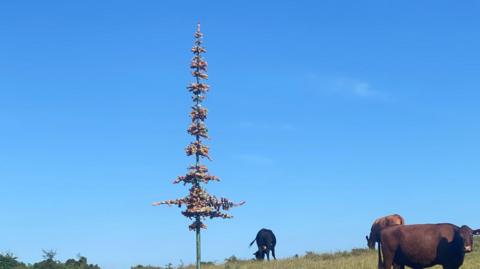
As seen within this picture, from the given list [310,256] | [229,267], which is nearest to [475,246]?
[310,256]

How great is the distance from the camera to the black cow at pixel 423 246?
80.0 ft

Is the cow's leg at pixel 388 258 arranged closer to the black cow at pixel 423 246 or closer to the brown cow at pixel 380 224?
the black cow at pixel 423 246

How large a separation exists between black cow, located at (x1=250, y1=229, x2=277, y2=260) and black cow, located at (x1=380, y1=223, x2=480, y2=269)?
22.0 meters

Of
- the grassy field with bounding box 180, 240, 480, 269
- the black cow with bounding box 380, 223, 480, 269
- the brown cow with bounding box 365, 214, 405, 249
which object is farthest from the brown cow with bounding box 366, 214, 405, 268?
the black cow with bounding box 380, 223, 480, 269

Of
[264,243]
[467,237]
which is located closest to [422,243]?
[467,237]

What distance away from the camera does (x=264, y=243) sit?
155 feet

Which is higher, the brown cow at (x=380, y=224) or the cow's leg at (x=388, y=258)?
the brown cow at (x=380, y=224)

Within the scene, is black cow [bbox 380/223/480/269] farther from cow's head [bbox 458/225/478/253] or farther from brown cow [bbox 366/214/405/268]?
brown cow [bbox 366/214/405/268]

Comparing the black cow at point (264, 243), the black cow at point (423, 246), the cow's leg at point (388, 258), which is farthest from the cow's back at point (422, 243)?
the black cow at point (264, 243)

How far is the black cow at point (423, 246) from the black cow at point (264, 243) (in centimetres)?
A: 2205

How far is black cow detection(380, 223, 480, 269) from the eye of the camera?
960 inches

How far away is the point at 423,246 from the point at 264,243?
23.2m

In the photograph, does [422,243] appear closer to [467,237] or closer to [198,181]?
[467,237]

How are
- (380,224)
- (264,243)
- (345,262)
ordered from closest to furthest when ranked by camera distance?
(345,262) → (380,224) → (264,243)
